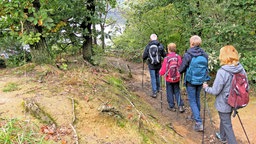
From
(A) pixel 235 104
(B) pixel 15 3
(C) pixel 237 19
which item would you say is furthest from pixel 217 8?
(B) pixel 15 3

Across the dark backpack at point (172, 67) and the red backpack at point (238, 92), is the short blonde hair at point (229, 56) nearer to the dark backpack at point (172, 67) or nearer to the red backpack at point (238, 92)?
the red backpack at point (238, 92)

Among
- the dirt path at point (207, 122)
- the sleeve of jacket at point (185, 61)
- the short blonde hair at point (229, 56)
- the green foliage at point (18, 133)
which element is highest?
the short blonde hair at point (229, 56)

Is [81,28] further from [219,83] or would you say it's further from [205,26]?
[219,83]

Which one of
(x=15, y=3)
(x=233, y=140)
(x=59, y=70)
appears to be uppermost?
(x=15, y=3)

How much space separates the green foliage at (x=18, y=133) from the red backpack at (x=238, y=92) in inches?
114

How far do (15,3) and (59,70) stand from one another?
1.77 metres

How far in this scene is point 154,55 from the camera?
273 inches

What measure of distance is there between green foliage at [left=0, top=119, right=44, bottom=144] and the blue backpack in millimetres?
3201

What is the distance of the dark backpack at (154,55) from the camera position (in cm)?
689

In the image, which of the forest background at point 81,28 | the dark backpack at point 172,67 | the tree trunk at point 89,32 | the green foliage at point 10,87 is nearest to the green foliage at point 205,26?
the forest background at point 81,28

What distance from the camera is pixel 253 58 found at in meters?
6.06

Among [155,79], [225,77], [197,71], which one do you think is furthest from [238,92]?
[155,79]

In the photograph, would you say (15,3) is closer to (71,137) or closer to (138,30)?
(71,137)

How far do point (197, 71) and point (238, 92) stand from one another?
125 cm
